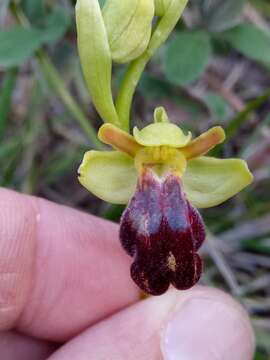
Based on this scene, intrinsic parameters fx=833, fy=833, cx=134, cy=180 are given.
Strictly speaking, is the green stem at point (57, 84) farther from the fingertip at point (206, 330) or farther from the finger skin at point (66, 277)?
the fingertip at point (206, 330)

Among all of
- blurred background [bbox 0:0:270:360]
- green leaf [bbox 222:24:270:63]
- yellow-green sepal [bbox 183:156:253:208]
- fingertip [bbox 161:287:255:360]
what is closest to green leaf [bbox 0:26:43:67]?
blurred background [bbox 0:0:270:360]

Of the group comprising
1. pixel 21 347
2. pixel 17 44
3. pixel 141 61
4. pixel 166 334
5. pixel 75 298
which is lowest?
pixel 21 347

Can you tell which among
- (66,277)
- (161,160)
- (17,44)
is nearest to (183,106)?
(17,44)

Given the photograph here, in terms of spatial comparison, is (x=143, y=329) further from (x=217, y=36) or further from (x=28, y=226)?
(x=217, y=36)

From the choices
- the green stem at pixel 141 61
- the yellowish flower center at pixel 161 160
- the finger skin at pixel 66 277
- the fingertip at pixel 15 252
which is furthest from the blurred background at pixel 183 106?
the green stem at pixel 141 61

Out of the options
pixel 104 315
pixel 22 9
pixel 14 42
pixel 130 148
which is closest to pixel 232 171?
pixel 130 148

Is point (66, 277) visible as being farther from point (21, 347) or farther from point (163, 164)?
point (163, 164)
